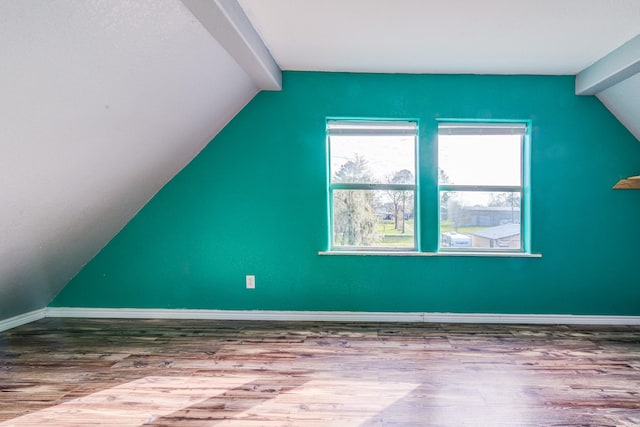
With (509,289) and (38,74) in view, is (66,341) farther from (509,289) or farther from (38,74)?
(509,289)

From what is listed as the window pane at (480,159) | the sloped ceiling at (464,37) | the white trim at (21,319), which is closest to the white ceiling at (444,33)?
the sloped ceiling at (464,37)

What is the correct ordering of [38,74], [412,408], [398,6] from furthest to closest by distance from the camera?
[398,6], [412,408], [38,74]

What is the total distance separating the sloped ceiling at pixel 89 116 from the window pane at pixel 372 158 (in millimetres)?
998

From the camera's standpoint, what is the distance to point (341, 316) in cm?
312

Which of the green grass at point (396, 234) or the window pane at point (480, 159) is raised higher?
the window pane at point (480, 159)

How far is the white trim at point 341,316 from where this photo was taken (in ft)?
9.95

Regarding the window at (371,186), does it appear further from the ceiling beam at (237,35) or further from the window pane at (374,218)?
the ceiling beam at (237,35)

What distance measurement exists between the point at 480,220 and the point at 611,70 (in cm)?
150

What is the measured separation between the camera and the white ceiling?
1993 mm

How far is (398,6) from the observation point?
1994mm

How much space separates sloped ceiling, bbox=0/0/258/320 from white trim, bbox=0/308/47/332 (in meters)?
0.05

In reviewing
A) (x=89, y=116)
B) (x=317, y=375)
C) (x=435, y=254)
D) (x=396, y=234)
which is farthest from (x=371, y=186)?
(x=89, y=116)

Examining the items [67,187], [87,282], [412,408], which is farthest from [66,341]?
[412,408]

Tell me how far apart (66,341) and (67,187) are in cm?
141
